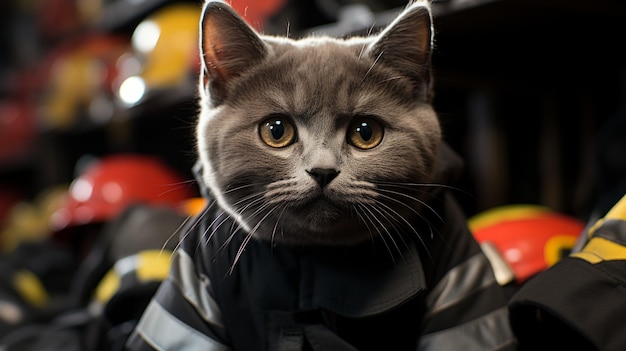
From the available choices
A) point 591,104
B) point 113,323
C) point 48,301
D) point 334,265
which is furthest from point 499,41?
point 48,301

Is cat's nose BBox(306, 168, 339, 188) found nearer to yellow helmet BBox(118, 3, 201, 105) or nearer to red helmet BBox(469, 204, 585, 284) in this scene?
red helmet BBox(469, 204, 585, 284)

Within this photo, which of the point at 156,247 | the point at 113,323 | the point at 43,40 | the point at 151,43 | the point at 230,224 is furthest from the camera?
the point at 43,40

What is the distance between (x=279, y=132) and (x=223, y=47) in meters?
0.12

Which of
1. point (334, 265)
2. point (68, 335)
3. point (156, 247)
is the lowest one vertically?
point (68, 335)

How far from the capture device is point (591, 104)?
4.29 ft

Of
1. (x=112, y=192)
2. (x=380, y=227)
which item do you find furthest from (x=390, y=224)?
(x=112, y=192)

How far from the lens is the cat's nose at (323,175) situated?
60 centimetres

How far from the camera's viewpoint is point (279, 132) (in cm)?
65

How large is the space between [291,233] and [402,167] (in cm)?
14

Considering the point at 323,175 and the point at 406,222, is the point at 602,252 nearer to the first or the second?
the point at 406,222

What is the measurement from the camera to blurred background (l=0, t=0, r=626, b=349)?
1.00 metres

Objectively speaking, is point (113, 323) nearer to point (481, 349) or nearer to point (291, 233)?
point (291, 233)

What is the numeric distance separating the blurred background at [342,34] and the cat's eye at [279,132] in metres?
0.14

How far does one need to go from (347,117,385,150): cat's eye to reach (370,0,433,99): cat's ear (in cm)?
7
